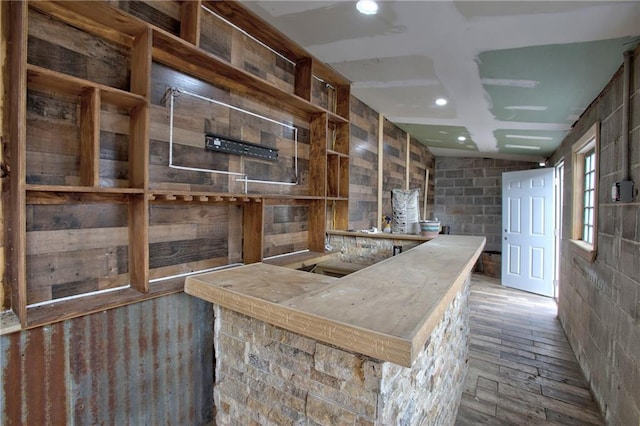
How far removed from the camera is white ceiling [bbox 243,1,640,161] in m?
1.64

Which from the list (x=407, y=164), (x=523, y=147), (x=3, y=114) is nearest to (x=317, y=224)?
(x=3, y=114)

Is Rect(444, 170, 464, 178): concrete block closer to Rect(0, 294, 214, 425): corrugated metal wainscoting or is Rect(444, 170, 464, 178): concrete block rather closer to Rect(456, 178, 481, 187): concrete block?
Rect(456, 178, 481, 187): concrete block

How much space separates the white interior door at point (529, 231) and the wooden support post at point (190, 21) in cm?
527

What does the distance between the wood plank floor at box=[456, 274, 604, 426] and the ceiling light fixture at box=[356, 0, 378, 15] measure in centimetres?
273

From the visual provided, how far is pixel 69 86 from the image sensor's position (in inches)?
53.1

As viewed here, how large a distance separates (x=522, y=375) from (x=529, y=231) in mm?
3190

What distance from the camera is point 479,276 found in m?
6.21

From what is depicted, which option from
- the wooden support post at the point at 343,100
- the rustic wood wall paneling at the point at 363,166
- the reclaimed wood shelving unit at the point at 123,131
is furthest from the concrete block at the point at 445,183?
the reclaimed wood shelving unit at the point at 123,131

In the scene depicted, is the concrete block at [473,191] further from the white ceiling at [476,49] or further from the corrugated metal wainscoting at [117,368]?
the corrugated metal wainscoting at [117,368]

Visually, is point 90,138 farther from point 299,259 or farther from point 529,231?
point 529,231

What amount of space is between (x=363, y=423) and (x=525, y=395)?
7.42 ft

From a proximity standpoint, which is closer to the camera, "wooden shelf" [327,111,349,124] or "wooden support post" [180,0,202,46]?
"wooden support post" [180,0,202,46]

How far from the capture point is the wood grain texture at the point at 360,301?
0.82m

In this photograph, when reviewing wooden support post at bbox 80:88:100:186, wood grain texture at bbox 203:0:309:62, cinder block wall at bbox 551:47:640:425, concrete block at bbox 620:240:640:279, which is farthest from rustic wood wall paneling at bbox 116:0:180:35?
concrete block at bbox 620:240:640:279
